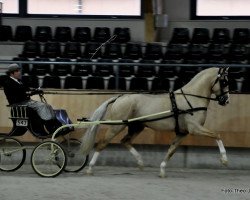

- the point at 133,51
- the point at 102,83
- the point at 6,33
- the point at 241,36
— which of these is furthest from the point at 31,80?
the point at 241,36

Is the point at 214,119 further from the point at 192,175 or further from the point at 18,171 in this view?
the point at 18,171

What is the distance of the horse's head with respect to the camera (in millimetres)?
10062

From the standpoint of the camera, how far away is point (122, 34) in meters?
16.4

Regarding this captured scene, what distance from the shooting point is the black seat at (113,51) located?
1475 cm

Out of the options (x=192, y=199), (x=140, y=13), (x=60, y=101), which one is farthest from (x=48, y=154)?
(x=140, y=13)

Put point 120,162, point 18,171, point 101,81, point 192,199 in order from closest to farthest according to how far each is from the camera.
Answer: point 192,199, point 18,171, point 120,162, point 101,81

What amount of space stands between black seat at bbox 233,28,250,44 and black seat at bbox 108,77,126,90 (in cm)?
439

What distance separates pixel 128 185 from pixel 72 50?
662 centimetres

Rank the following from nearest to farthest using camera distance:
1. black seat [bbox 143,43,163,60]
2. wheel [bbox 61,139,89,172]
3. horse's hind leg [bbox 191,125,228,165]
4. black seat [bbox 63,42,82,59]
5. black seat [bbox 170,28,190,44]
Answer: horse's hind leg [bbox 191,125,228,165] → wheel [bbox 61,139,89,172] → black seat [bbox 143,43,163,60] → black seat [bbox 63,42,82,59] → black seat [bbox 170,28,190,44]

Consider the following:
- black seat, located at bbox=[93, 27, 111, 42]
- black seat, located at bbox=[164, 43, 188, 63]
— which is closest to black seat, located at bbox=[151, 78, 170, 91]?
black seat, located at bbox=[164, 43, 188, 63]

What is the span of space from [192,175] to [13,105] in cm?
327

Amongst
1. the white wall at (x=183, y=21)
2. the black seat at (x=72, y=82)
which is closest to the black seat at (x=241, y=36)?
the white wall at (x=183, y=21)

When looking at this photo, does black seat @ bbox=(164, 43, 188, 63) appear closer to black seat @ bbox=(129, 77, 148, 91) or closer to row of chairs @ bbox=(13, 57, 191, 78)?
row of chairs @ bbox=(13, 57, 191, 78)

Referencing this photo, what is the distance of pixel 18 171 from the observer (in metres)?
10.9
